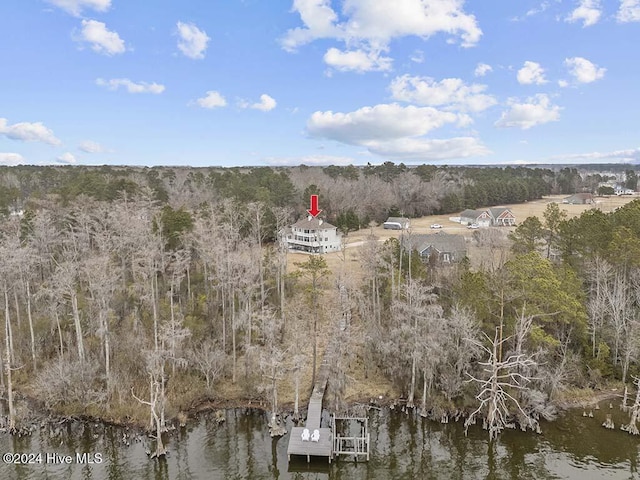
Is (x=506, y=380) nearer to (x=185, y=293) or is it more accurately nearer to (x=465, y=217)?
(x=185, y=293)

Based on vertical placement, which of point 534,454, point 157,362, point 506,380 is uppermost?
point 157,362

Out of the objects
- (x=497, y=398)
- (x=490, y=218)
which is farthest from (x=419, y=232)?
(x=497, y=398)

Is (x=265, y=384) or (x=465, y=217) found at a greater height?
(x=465, y=217)

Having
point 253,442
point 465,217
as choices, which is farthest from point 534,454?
point 465,217

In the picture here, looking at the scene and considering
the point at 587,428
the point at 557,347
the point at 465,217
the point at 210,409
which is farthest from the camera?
the point at 465,217

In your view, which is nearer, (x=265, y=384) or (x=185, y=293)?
(x=265, y=384)

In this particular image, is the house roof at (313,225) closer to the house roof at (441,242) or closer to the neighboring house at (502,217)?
the house roof at (441,242)

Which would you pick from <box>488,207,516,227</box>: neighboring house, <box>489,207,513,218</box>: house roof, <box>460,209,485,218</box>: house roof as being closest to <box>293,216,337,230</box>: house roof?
<box>460,209,485,218</box>: house roof

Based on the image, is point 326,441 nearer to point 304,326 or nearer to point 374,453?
point 374,453
